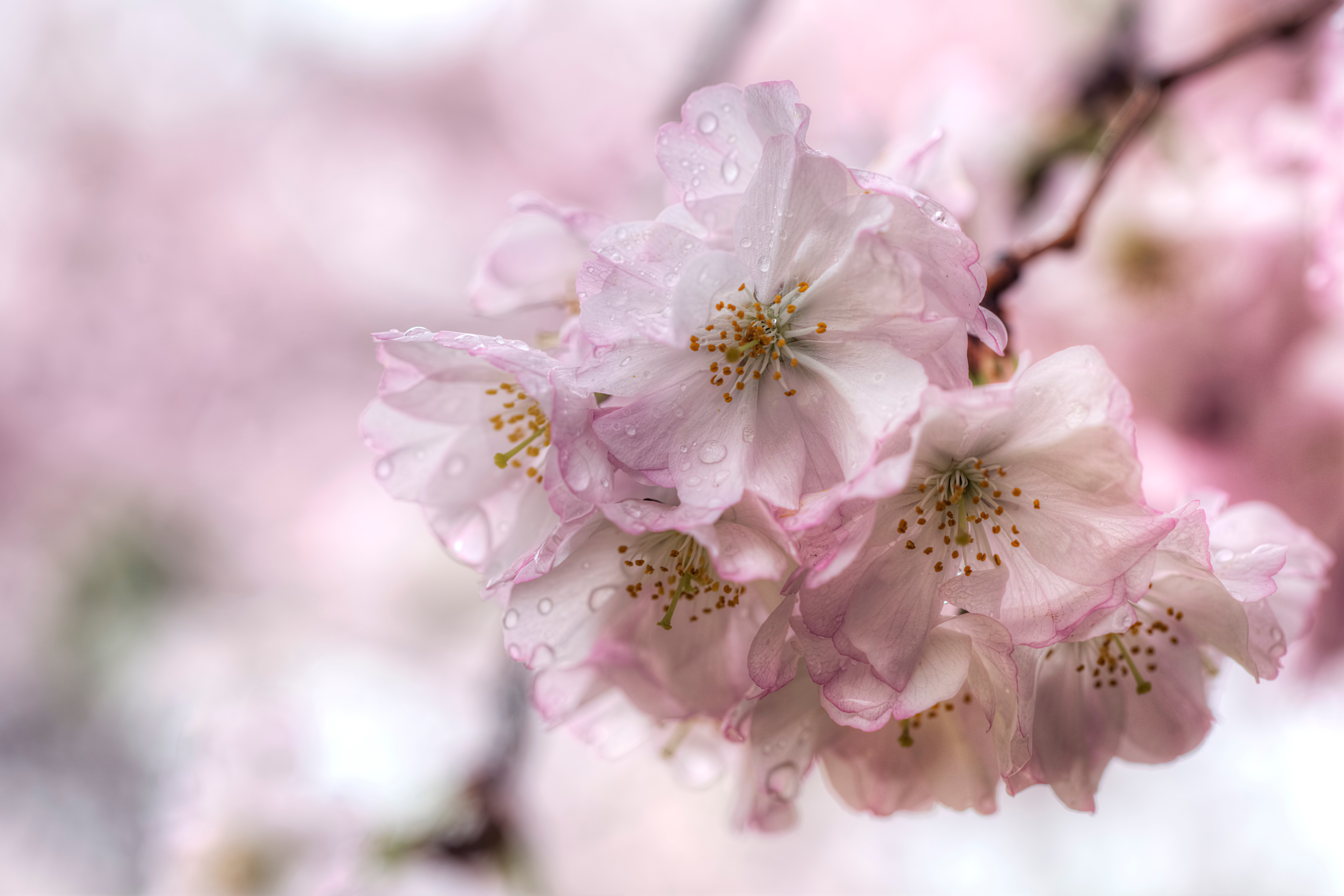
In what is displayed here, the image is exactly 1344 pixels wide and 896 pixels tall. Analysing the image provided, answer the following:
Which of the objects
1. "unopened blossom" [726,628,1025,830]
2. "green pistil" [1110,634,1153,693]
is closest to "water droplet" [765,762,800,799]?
"unopened blossom" [726,628,1025,830]

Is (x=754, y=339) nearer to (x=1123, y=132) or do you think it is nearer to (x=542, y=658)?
(x=542, y=658)

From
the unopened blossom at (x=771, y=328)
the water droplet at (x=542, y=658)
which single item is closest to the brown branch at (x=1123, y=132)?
the unopened blossom at (x=771, y=328)

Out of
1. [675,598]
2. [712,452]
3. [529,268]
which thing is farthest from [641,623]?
[529,268]

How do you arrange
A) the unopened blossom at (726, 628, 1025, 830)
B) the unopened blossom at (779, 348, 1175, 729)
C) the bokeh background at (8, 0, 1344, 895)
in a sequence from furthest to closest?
1. the bokeh background at (8, 0, 1344, 895)
2. the unopened blossom at (726, 628, 1025, 830)
3. the unopened blossom at (779, 348, 1175, 729)

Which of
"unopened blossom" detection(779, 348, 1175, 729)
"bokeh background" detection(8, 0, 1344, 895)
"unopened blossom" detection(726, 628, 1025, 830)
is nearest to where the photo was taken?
"unopened blossom" detection(779, 348, 1175, 729)

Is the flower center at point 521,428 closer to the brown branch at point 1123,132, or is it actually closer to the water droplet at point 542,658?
the water droplet at point 542,658

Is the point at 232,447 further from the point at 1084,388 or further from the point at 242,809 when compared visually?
the point at 1084,388

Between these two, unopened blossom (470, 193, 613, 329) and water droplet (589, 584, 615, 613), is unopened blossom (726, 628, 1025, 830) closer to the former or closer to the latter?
water droplet (589, 584, 615, 613)
